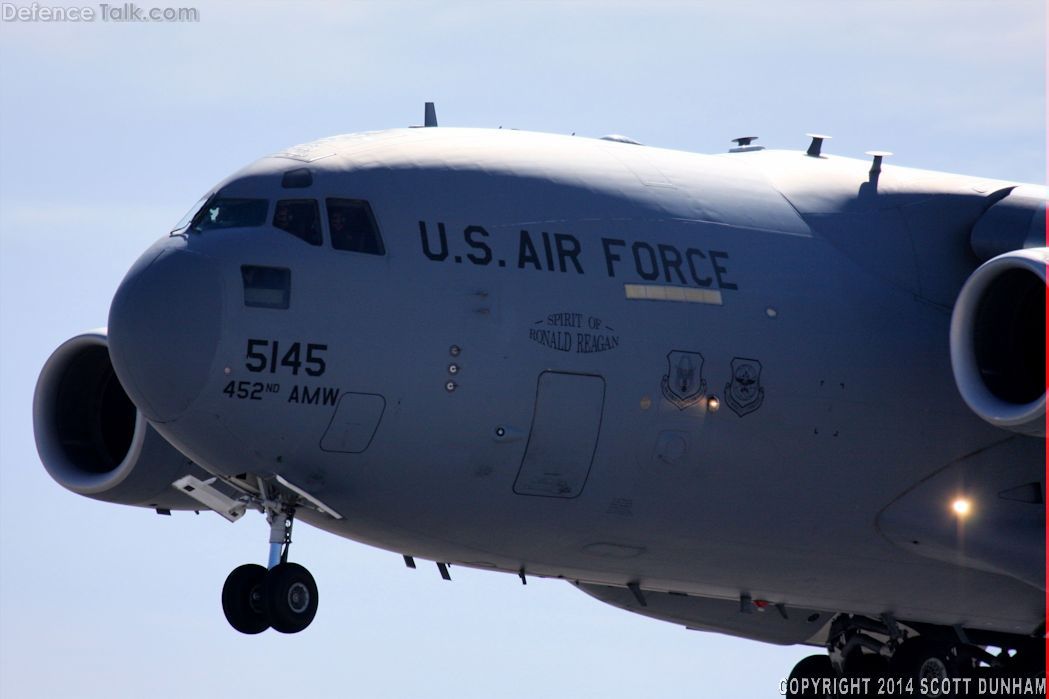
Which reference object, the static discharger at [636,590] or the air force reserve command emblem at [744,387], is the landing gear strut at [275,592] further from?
the air force reserve command emblem at [744,387]

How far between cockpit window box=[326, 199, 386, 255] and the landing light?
486cm

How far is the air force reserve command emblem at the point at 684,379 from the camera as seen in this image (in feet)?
46.5

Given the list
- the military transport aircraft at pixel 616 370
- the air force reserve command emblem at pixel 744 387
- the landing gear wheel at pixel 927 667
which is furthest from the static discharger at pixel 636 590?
the landing gear wheel at pixel 927 667

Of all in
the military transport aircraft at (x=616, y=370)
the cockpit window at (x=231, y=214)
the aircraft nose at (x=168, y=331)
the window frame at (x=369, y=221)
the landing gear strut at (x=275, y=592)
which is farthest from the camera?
the cockpit window at (x=231, y=214)

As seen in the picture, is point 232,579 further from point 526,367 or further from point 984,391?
point 984,391

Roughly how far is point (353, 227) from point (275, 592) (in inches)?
97.8

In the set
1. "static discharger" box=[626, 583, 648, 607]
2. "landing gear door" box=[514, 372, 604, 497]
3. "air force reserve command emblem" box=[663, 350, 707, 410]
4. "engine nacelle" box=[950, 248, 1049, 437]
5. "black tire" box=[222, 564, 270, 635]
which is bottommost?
"black tire" box=[222, 564, 270, 635]

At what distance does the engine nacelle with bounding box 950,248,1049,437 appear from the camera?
1397 centimetres

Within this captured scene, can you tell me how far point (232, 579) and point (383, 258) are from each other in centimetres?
241

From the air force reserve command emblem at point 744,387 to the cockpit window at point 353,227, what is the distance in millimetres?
2700

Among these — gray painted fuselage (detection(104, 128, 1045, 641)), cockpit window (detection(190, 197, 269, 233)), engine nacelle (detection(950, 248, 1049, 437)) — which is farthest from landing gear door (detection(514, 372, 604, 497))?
engine nacelle (detection(950, 248, 1049, 437))

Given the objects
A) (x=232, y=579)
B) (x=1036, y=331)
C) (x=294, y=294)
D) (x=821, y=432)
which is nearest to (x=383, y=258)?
(x=294, y=294)

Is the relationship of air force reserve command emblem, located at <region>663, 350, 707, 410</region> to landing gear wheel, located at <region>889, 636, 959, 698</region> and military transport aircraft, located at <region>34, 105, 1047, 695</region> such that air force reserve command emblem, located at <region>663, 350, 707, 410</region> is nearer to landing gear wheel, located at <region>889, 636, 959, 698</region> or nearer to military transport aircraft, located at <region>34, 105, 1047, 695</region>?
military transport aircraft, located at <region>34, 105, 1047, 695</region>

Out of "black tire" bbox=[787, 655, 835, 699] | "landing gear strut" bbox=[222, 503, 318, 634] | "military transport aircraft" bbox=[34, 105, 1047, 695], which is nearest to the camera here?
"military transport aircraft" bbox=[34, 105, 1047, 695]
